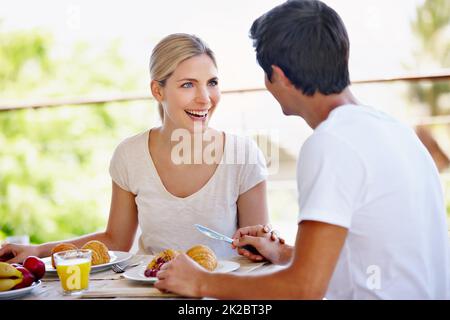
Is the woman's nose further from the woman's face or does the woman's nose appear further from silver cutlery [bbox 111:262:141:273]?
silver cutlery [bbox 111:262:141:273]

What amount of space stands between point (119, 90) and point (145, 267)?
1077 cm

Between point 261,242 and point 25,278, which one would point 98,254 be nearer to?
point 25,278

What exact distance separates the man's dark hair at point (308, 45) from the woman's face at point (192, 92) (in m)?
0.86

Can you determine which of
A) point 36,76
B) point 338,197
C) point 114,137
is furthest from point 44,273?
point 36,76

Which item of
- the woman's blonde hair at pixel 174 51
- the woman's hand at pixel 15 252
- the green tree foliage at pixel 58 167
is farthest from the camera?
the green tree foliage at pixel 58 167

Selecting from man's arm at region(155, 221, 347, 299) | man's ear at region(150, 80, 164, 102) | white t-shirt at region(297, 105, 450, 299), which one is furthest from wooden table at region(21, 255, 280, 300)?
man's ear at region(150, 80, 164, 102)

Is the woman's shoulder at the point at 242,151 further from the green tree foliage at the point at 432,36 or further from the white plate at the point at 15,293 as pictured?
the green tree foliage at the point at 432,36

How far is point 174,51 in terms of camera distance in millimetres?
2227

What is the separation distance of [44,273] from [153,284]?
0.31 metres

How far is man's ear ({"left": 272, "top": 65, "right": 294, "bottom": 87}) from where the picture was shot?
139 cm

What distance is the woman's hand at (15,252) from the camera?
1910 millimetres

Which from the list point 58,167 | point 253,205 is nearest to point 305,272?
point 253,205

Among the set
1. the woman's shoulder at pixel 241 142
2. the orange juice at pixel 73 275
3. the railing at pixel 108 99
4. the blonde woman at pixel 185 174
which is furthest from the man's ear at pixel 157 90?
the railing at pixel 108 99

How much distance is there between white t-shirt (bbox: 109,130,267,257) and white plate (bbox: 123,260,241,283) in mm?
537
